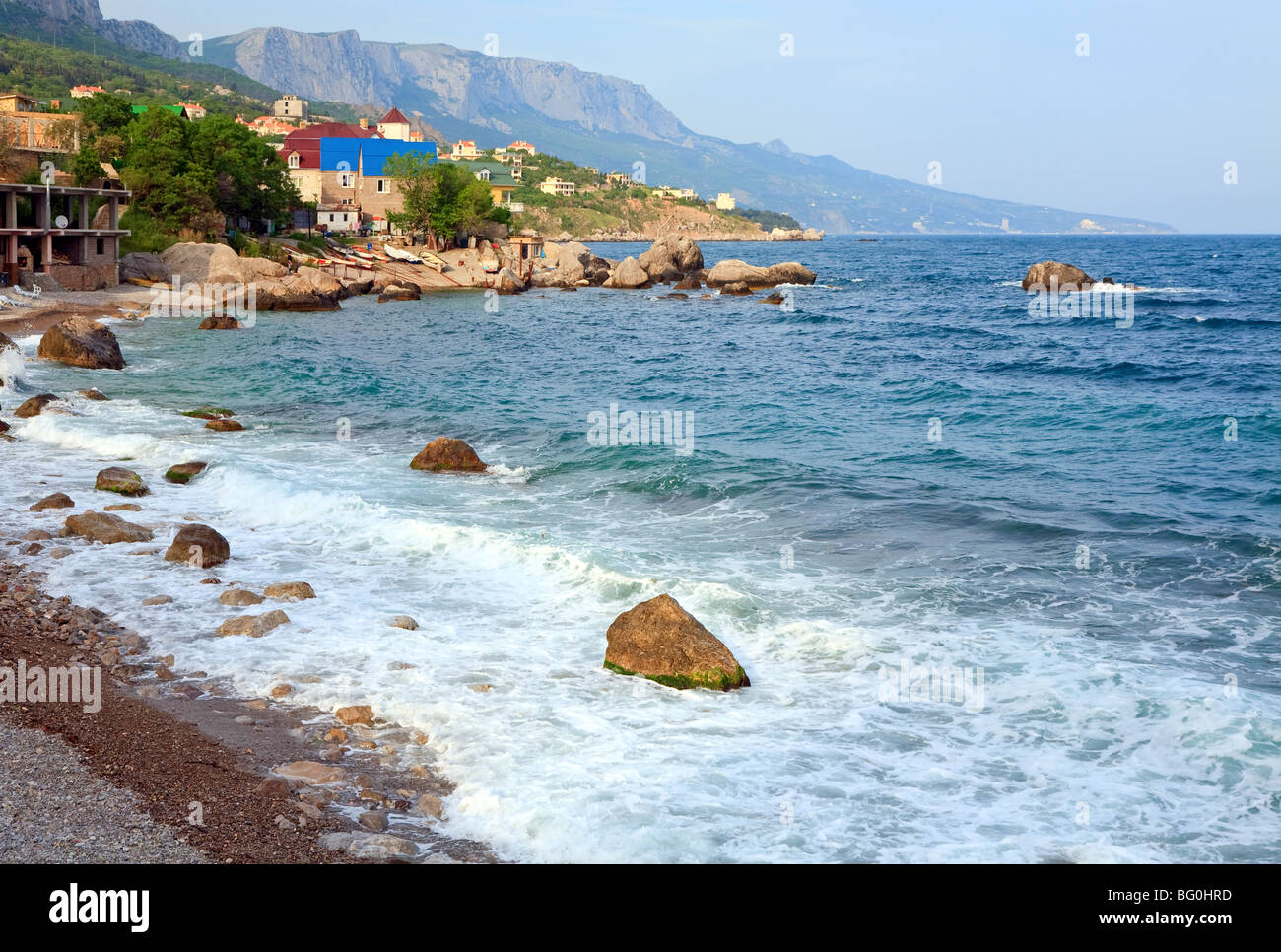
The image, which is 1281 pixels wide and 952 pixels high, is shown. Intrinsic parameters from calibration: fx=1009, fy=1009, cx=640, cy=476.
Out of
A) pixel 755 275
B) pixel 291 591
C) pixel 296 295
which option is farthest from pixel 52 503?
pixel 755 275

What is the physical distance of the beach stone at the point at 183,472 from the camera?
18453 mm

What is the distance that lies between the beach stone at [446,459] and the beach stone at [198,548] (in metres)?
6.70

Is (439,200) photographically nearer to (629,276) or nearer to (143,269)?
(629,276)

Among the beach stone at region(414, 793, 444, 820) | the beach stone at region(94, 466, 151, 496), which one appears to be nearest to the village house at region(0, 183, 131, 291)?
the beach stone at region(94, 466, 151, 496)

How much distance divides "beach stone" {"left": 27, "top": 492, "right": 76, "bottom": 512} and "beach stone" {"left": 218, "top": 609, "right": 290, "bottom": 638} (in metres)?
5.98

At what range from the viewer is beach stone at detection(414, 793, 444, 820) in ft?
26.1

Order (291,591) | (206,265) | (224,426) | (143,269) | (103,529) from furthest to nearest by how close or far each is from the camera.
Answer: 1. (206,265)
2. (143,269)
3. (224,426)
4. (103,529)
5. (291,591)

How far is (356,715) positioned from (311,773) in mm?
1138

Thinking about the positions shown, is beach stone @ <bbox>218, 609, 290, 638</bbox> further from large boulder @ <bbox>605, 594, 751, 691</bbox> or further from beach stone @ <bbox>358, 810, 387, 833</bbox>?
beach stone @ <bbox>358, 810, 387, 833</bbox>

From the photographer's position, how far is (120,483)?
17.1 m

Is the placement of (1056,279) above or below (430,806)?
above

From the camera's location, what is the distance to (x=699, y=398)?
103 feet
